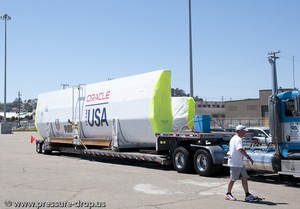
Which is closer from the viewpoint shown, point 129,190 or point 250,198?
point 250,198

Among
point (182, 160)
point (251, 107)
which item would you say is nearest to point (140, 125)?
point (182, 160)

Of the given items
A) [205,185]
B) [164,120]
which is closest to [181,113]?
[164,120]

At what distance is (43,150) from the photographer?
24.4 metres

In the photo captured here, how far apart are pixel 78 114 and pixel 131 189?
34.5ft

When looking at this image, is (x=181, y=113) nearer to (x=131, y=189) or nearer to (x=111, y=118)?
(x=111, y=118)

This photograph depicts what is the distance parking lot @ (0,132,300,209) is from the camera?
8.72 meters

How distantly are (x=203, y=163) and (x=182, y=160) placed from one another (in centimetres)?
96

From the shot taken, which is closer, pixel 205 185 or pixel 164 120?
pixel 205 185

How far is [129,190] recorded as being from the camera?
414 inches

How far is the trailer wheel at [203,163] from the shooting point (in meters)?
13.0

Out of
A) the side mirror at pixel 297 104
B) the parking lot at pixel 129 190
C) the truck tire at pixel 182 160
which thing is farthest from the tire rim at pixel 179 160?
the side mirror at pixel 297 104

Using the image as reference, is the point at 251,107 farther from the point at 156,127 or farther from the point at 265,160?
the point at 265,160

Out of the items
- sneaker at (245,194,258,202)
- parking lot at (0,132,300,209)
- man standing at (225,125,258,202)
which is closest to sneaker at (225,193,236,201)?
man standing at (225,125,258,202)

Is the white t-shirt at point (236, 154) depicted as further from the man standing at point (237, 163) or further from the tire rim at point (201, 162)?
the tire rim at point (201, 162)
